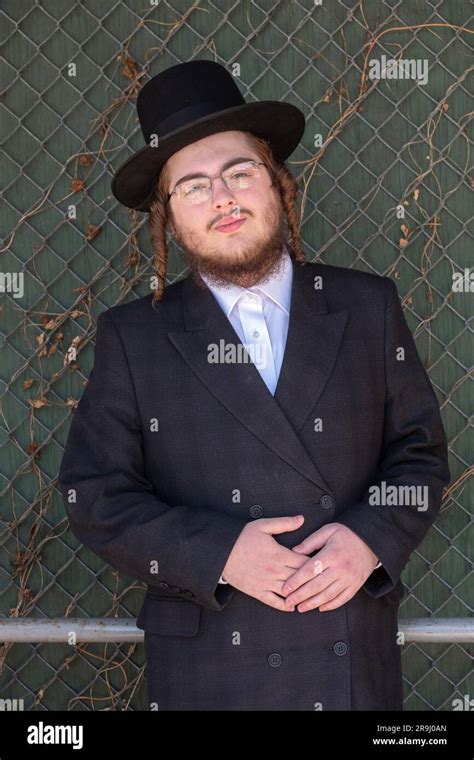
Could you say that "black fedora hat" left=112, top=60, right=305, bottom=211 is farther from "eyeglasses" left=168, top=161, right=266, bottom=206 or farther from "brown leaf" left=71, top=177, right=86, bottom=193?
"brown leaf" left=71, top=177, right=86, bottom=193

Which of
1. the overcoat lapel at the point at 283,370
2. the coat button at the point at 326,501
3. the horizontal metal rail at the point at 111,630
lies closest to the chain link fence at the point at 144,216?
the horizontal metal rail at the point at 111,630

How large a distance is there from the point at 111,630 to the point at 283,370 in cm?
104

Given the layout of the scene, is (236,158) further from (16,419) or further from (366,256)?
(16,419)

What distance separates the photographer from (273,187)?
294 cm

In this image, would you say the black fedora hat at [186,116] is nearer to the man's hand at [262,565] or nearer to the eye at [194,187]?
the eye at [194,187]

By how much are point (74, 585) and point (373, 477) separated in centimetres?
173

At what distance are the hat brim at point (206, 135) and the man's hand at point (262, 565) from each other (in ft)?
3.62

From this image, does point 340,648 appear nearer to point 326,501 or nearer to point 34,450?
point 326,501

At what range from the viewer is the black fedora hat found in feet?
9.23

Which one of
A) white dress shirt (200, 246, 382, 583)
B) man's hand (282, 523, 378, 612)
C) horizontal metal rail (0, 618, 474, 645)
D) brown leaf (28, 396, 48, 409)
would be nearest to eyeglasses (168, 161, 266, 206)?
white dress shirt (200, 246, 382, 583)

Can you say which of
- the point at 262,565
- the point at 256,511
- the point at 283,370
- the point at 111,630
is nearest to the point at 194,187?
the point at 283,370

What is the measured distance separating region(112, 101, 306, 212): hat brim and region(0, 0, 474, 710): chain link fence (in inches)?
35.5

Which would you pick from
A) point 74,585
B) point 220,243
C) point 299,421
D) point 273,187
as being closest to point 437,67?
point 273,187
